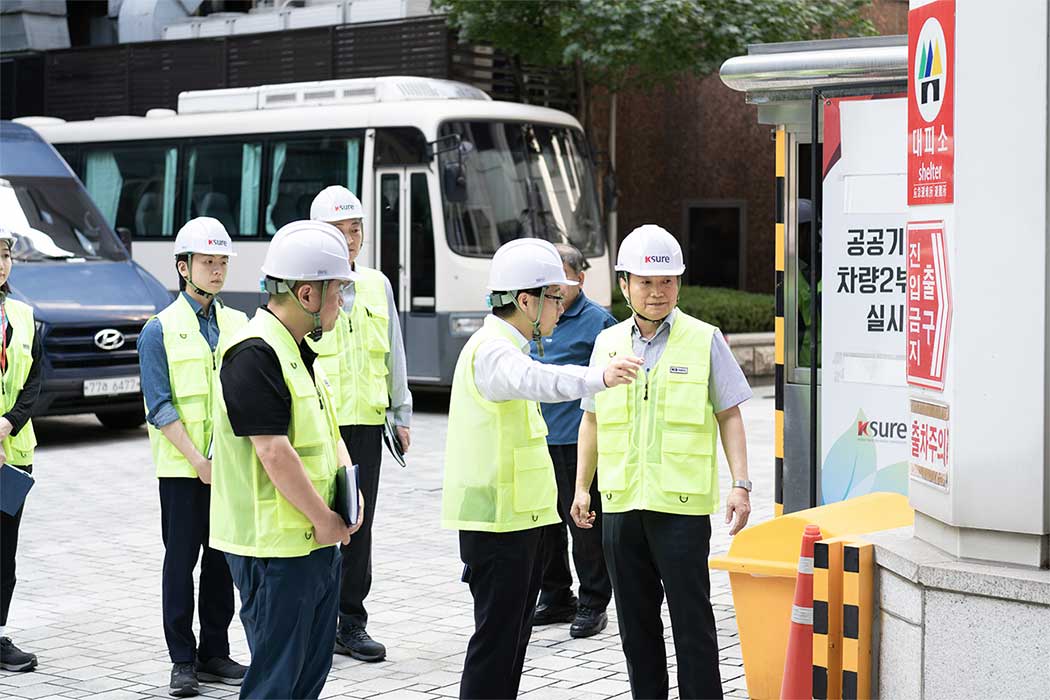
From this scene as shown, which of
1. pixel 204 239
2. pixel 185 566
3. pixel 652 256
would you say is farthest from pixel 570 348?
pixel 185 566

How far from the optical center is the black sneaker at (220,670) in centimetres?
649

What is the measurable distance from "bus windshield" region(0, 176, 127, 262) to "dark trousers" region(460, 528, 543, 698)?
34.7 ft

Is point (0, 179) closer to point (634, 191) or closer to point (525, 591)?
point (525, 591)

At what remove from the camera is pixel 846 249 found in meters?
6.77

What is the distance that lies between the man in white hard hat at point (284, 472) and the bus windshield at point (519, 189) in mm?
11741

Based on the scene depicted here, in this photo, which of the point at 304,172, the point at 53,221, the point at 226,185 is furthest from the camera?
the point at 226,185

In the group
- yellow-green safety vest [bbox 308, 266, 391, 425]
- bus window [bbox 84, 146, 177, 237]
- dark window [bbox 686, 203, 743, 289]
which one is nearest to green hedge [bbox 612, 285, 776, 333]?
dark window [bbox 686, 203, 743, 289]

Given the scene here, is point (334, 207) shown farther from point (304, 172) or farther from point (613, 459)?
point (304, 172)

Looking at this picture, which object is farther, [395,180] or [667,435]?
[395,180]

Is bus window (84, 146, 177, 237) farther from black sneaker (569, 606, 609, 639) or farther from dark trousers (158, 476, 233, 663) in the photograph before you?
dark trousers (158, 476, 233, 663)

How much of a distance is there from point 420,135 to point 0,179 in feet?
14.2

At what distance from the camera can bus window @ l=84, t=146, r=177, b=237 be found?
18.9 m

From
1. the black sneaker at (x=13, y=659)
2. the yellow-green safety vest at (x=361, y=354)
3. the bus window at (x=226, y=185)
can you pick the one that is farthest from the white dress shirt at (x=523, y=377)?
the bus window at (x=226, y=185)

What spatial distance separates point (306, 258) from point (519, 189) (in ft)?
40.8
